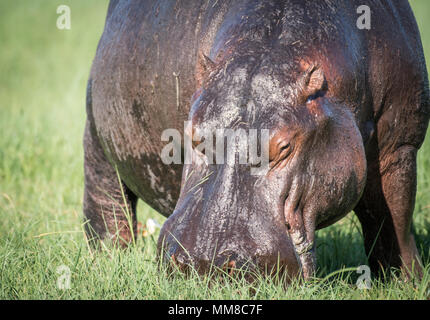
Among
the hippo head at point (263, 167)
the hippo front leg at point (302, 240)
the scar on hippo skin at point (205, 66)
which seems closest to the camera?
the hippo head at point (263, 167)

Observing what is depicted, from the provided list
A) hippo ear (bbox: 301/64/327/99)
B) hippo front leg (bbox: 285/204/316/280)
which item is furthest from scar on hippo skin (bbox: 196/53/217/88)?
hippo front leg (bbox: 285/204/316/280)

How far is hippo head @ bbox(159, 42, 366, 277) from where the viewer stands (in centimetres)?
281

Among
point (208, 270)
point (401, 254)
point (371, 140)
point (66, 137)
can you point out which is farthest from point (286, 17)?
point (66, 137)

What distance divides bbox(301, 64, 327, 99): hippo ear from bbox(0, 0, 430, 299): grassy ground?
0.77 meters

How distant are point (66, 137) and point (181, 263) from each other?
575 cm

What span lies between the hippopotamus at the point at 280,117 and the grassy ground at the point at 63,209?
209 millimetres

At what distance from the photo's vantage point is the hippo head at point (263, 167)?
281cm

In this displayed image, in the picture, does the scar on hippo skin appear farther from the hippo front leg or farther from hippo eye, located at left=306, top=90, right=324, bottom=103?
the hippo front leg

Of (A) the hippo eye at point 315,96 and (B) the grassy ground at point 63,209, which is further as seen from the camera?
(B) the grassy ground at point 63,209

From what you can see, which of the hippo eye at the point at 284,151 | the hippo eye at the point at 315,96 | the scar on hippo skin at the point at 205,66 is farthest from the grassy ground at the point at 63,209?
the scar on hippo skin at the point at 205,66

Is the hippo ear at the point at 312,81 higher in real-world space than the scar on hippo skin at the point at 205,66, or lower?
lower

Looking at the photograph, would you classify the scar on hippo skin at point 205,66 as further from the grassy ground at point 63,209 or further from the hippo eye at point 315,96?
the grassy ground at point 63,209

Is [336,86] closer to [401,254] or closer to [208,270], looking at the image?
[208,270]

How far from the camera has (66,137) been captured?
834 centimetres
